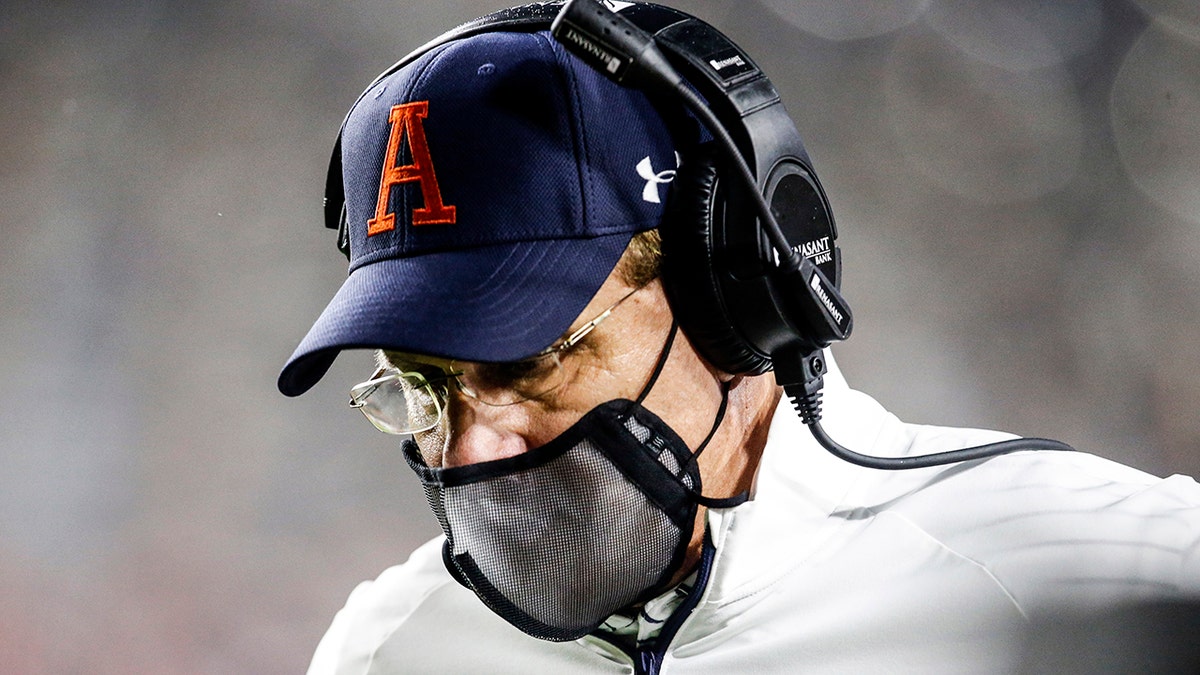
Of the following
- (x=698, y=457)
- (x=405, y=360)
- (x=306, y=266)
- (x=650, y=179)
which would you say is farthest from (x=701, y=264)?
(x=306, y=266)

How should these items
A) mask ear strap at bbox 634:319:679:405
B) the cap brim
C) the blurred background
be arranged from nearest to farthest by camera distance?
the cap brim < mask ear strap at bbox 634:319:679:405 < the blurred background

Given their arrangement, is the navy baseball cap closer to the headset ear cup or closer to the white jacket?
the headset ear cup

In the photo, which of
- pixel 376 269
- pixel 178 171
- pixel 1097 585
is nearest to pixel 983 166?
pixel 1097 585

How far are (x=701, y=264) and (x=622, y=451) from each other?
188 mm

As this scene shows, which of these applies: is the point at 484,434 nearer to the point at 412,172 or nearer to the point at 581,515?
the point at 581,515

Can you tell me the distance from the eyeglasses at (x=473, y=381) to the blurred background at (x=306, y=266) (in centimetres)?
142

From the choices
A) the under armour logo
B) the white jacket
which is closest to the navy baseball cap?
the under armour logo

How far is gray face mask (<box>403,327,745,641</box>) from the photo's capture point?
96 centimetres

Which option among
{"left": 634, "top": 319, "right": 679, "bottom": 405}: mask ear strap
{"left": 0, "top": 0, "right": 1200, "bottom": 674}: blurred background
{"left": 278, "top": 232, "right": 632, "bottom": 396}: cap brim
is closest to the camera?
{"left": 278, "top": 232, "right": 632, "bottom": 396}: cap brim

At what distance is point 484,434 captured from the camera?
98cm

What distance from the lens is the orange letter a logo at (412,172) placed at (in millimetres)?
913

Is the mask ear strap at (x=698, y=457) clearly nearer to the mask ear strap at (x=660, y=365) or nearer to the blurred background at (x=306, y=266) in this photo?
the mask ear strap at (x=660, y=365)

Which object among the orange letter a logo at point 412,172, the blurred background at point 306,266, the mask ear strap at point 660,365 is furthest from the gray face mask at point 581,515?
the blurred background at point 306,266

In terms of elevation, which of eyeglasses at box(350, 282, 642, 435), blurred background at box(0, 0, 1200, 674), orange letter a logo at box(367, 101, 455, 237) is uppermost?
orange letter a logo at box(367, 101, 455, 237)
